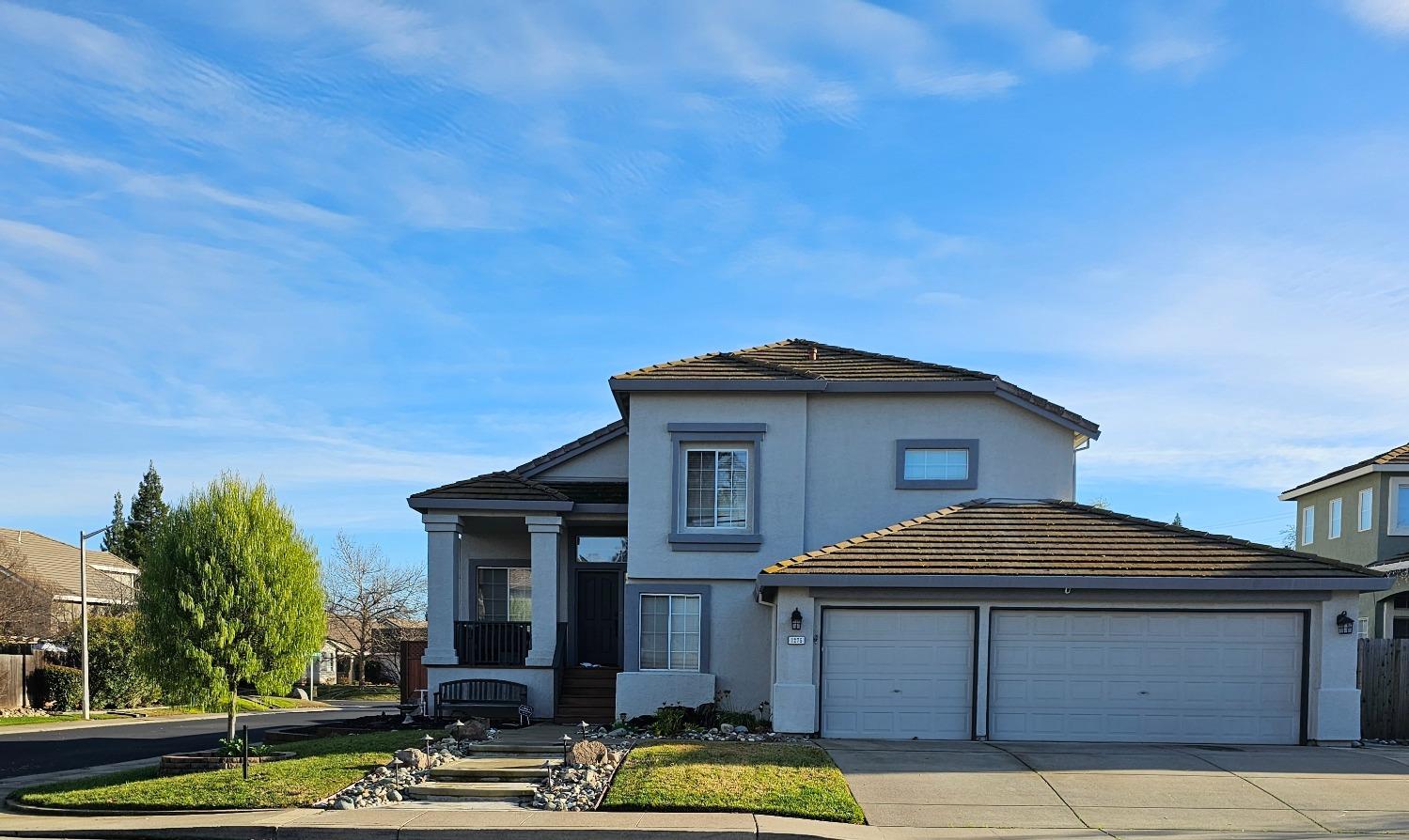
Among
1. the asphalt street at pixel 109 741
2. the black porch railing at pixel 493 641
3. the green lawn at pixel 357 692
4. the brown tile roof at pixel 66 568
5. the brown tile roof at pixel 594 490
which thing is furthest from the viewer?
the green lawn at pixel 357 692

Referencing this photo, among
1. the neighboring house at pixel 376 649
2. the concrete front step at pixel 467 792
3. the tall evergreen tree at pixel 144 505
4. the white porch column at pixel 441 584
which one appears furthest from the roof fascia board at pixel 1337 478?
the tall evergreen tree at pixel 144 505

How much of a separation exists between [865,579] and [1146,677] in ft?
14.9

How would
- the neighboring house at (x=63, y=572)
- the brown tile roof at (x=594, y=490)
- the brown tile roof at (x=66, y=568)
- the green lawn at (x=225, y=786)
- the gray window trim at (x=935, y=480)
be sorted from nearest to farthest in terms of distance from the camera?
the green lawn at (x=225, y=786), the gray window trim at (x=935, y=480), the brown tile roof at (x=594, y=490), the neighboring house at (x=63, y=572), the brown tile roof at (x=66, y=568)

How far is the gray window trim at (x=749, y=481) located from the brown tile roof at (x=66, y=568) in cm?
3171

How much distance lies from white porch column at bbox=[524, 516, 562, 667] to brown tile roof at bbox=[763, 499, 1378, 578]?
16.1ft

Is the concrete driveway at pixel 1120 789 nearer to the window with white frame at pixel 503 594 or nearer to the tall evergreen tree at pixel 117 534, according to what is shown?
the window with white frame at pixel 503 594

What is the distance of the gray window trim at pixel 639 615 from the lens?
1995 centimetres

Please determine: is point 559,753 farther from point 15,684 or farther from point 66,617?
point 66,617

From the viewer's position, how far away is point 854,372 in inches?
834

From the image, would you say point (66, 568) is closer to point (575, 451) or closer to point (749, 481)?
point (575, 451)

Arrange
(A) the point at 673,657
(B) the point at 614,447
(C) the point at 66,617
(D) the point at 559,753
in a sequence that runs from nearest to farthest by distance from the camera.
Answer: (D) the point at 559,753 → (A) the point at 673,657 → (B) the point at 614,447 → (C) the point at 66,617

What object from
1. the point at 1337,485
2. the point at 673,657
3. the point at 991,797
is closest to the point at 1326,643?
the point at 991,797

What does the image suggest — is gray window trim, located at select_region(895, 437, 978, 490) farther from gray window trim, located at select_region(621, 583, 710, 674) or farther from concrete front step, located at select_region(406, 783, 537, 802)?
concrete front step, located at select_region(406, 783, 537, 802)

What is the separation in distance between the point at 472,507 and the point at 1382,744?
15.4 m
